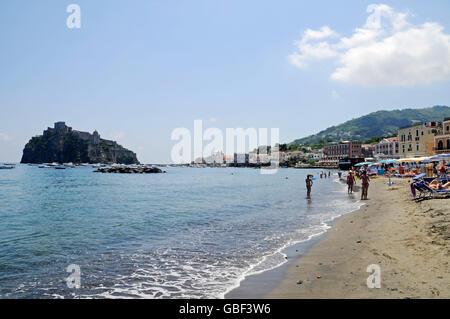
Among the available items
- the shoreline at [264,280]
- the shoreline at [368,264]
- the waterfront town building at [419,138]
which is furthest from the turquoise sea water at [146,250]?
the waterfront town building at [419,138]

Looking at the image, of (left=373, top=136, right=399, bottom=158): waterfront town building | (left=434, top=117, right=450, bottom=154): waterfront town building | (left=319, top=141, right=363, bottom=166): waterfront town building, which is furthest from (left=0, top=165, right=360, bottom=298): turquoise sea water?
(left=319, top=141, right=363, bottom=166): waterfront town building

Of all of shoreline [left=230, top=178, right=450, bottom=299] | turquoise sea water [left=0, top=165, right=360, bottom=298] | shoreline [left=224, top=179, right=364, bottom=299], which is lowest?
turquoise sea water [left=0, top=165, right=360, bottom=298]

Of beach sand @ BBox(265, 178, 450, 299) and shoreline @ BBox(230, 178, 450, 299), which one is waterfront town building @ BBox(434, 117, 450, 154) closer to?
beach sand @ BBox(265, 178, 450, 299)

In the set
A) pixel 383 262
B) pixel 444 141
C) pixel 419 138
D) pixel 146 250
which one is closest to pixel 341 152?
pixel 419 138

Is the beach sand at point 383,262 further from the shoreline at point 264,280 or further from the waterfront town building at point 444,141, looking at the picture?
the waterfront town building at point 444,141

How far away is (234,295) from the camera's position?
6664 mm

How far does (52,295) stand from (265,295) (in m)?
5.07

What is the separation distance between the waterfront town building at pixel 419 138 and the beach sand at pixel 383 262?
64.6 meters

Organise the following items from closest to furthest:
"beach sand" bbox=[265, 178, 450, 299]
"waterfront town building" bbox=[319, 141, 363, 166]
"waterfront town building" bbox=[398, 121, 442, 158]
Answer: "beach sand" bbox=[265, 178, 450, 299] → "waterfront town building" bbox=[398, 121, 442, 158] → "waterfront town building" bbox=[319, 141, 363, 166]

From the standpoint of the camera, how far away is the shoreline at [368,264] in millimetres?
5927

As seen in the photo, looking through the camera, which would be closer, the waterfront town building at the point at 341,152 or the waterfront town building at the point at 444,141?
the waterfront town building at the point at 444,141

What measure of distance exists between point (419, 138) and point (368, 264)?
3020 inches

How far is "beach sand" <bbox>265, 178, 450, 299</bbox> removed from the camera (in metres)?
5.89
